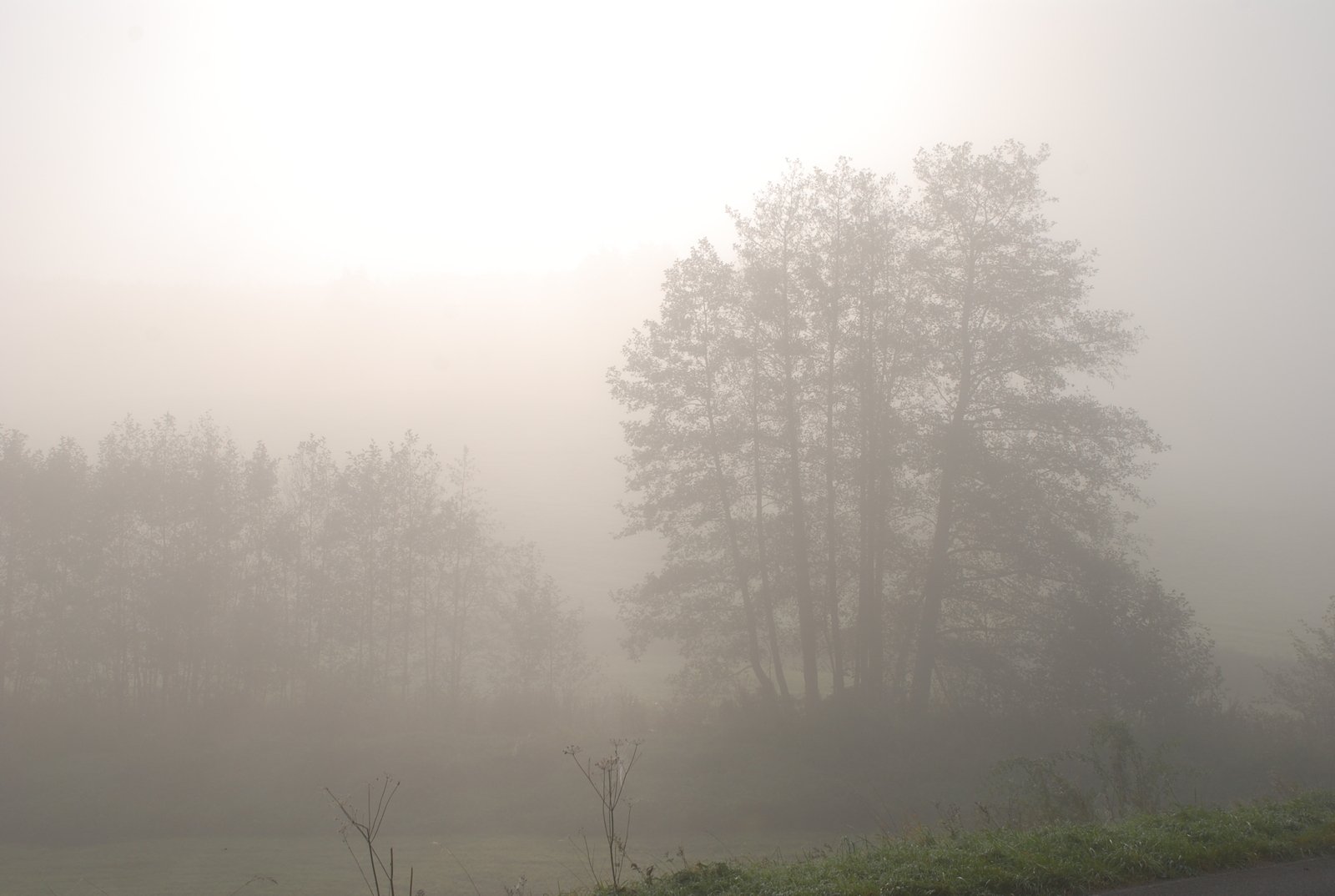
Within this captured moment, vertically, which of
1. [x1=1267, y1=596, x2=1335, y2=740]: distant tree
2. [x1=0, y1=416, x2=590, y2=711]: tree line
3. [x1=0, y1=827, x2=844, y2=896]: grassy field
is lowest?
[x1=0, y1=827, x2=844, y2=896]: grassy field

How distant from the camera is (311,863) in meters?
19.8

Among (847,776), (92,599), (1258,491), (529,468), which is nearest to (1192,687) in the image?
(847,776)

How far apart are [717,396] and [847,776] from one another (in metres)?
12.5

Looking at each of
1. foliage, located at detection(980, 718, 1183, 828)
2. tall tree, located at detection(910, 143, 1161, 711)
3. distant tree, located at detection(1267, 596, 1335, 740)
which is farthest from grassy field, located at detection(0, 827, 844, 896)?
distant tree, located at detection(1267, 596, 1335, 740)

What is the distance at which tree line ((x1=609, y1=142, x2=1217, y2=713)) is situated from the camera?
24.0 meters

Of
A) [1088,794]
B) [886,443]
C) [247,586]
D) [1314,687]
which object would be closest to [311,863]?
[1088,794]

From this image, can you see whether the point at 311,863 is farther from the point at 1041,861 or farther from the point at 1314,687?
the point at 1314,687

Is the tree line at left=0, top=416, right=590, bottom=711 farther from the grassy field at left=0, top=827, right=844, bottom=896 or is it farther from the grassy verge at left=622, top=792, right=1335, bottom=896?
the grassy verge at left=622, top=792, right=1335, bottom=896

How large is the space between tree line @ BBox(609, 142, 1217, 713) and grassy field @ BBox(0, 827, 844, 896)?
25.4ft

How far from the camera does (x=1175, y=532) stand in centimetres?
8888

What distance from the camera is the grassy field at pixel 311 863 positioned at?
55.2ft

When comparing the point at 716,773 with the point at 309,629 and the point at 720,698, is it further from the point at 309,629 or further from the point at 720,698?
the point at 309,629

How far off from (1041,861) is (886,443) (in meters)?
18.2

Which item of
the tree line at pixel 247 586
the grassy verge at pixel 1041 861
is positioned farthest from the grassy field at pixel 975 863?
the tree line at pixel 247 586
